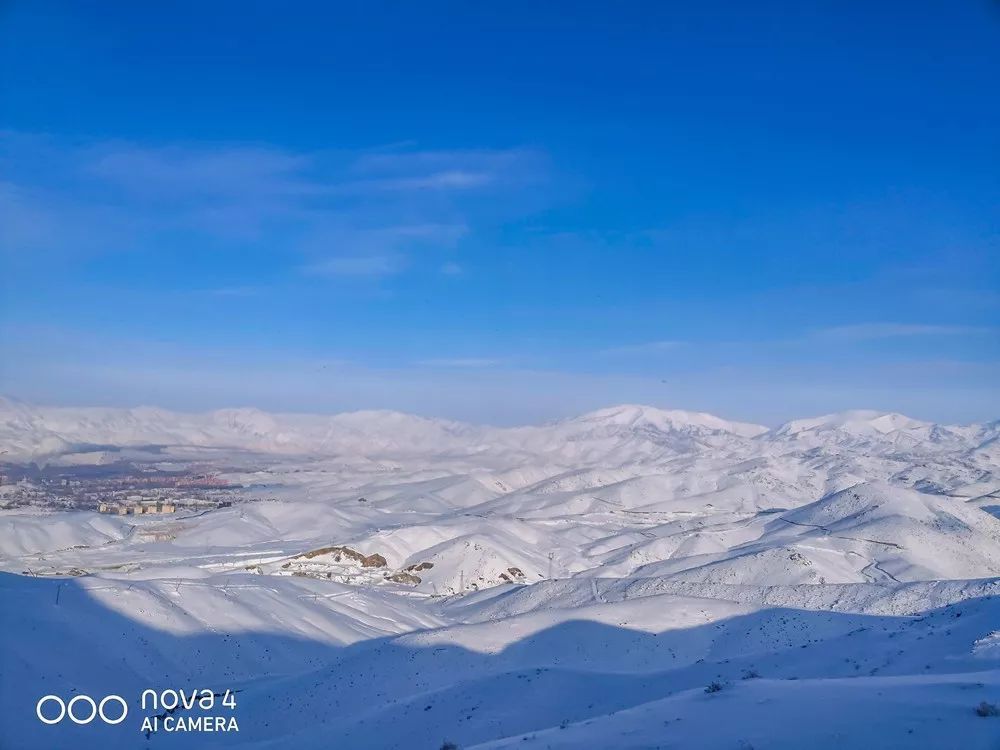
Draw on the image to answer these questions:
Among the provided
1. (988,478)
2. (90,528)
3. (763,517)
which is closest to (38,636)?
(90,528)

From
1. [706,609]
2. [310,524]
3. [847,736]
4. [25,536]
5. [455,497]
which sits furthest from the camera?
[455,497]

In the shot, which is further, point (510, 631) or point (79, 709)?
point (510, 631)

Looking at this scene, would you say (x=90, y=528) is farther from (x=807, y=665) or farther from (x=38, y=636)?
Result: (x=807, y=665)

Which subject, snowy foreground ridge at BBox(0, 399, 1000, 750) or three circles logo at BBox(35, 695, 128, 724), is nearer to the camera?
snowy foreground ridge at BBox(0, 399, 1000, 750)

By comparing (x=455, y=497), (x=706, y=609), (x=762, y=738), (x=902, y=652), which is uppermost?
(x=762, y=738)

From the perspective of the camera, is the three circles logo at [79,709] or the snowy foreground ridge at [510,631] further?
the three circles logo at [79,709]

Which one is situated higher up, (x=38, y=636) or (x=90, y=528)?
(x=38, y=636)

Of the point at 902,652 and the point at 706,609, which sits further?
the point at 706,609

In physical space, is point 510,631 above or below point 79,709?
below
